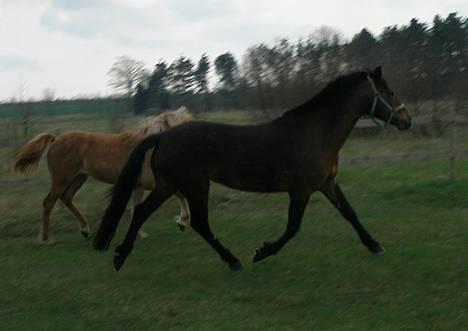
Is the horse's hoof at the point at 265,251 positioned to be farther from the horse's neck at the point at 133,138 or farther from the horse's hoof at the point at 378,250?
the horse's neck at the point at 133,138

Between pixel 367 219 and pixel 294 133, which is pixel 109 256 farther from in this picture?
pixel 367 219

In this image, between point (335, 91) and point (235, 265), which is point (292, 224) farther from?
point (335, 91)

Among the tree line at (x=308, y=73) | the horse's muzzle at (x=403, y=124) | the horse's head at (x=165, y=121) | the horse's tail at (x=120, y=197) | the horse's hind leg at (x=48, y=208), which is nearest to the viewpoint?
the horse's tail at (x=120, y=197)

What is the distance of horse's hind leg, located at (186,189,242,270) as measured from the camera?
237 inches

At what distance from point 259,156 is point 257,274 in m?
1.11

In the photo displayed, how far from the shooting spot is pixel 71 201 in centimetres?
852

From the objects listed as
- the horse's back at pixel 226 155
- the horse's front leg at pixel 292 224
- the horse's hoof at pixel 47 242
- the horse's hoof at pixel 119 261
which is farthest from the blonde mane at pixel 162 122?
the horse's front leg at pixel 292 224

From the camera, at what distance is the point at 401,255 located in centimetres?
638

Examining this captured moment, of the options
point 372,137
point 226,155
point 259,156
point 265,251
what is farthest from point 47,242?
point 372,137

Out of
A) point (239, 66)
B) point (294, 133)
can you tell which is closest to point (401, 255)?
point (294, 133)

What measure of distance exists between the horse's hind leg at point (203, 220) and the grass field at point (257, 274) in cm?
13

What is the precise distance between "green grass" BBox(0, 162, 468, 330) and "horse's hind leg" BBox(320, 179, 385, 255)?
143 millimetres

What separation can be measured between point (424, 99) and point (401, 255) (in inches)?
626

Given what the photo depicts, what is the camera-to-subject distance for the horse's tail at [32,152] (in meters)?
8.70
